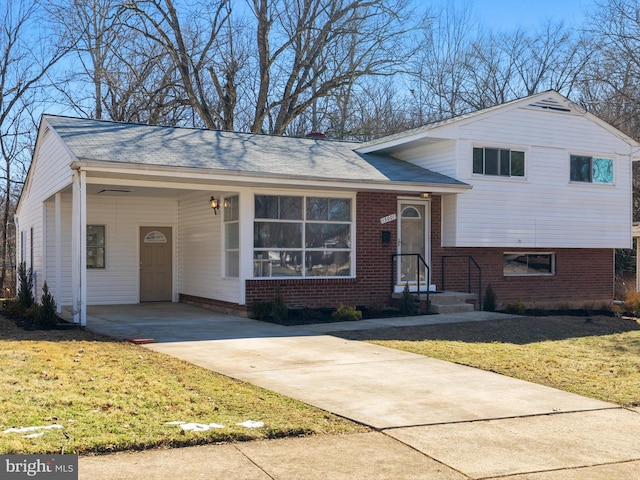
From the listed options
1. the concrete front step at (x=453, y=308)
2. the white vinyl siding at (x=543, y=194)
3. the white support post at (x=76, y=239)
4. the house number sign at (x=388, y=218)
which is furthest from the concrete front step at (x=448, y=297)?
the white support post at (x=76, y=239)

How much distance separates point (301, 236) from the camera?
647 inches

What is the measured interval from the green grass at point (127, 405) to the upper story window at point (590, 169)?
44.4 feet

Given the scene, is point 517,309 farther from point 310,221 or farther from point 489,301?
point 310,221

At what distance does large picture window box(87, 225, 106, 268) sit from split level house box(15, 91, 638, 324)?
0.12 ft

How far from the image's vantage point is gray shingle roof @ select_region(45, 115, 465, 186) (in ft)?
47.7

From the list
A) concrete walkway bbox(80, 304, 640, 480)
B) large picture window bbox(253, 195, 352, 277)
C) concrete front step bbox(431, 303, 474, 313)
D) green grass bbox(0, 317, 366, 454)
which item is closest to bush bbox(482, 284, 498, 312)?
Result: concrete front step bbox(431, 303, 474, 313)

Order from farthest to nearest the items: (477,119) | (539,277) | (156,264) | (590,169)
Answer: (156,264), (590,169), (539,277), (477,119)

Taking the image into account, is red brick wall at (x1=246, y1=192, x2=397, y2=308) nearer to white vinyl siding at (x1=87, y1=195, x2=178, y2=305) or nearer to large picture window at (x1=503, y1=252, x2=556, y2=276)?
large picture window at (x1=503, y1=252, x2=556, y2=276)

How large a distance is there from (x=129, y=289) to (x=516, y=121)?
36.0ft

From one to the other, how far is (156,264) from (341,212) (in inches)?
232

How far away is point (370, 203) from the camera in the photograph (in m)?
17.1

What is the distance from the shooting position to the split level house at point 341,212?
51.7 feet

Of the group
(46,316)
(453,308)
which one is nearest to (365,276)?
(453,308)

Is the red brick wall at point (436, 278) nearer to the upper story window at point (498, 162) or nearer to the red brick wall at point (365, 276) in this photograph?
the red brick wall at point (365, 276)
